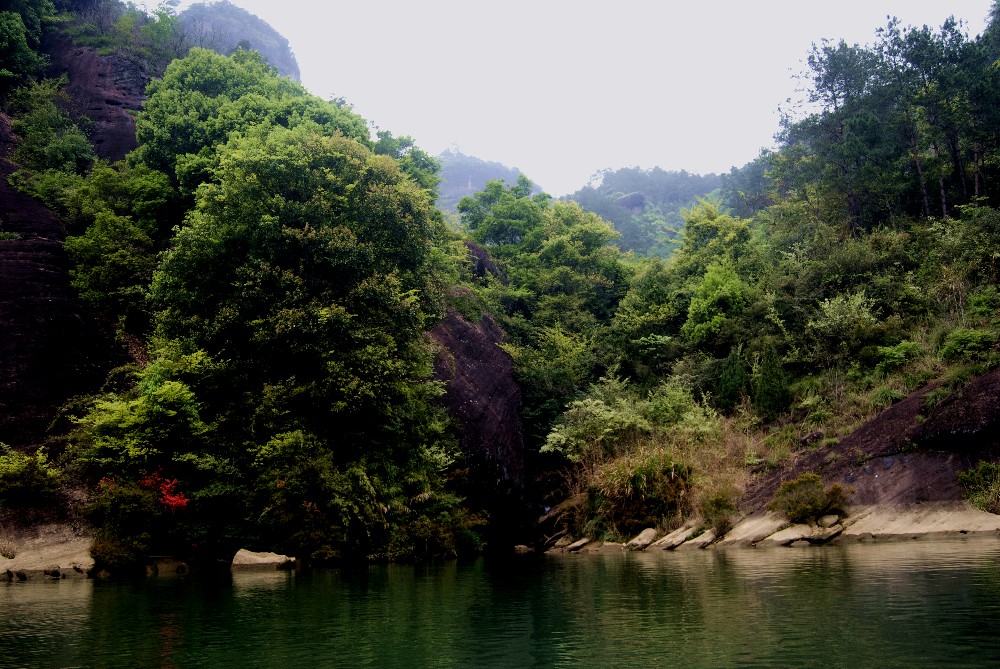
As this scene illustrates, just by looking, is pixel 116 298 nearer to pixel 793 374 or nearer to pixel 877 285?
pixel 793 374

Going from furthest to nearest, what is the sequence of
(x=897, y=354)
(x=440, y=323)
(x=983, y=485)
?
(x=440, y=323) < (x=897, y=354) < (x=983, y=485)

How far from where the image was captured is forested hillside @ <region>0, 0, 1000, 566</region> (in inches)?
842

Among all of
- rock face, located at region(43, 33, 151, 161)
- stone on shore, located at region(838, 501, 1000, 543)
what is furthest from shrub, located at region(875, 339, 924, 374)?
rock face, located at region(43, 33, 151, 161)

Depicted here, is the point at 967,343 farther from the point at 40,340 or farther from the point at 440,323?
→ the point at 40,340

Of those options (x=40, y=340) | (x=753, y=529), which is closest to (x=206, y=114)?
(x=40, y=340)

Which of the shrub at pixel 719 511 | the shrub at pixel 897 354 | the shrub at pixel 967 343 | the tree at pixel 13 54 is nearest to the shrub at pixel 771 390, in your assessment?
the shrub at pixel 897 354

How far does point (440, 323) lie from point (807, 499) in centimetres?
1748

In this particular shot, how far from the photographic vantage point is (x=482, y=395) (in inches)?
1270

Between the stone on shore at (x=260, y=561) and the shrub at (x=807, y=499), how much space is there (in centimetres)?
1388

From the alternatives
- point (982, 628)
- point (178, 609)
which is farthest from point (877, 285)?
point (178, 609)

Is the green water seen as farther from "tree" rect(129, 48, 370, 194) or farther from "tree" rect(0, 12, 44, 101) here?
"tree" rect(0, 12, 44, 101)

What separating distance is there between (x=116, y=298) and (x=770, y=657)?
27.5 meters

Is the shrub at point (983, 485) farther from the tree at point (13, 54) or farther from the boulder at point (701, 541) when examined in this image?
the tree at point (13, 54)

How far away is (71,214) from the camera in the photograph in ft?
98.5
